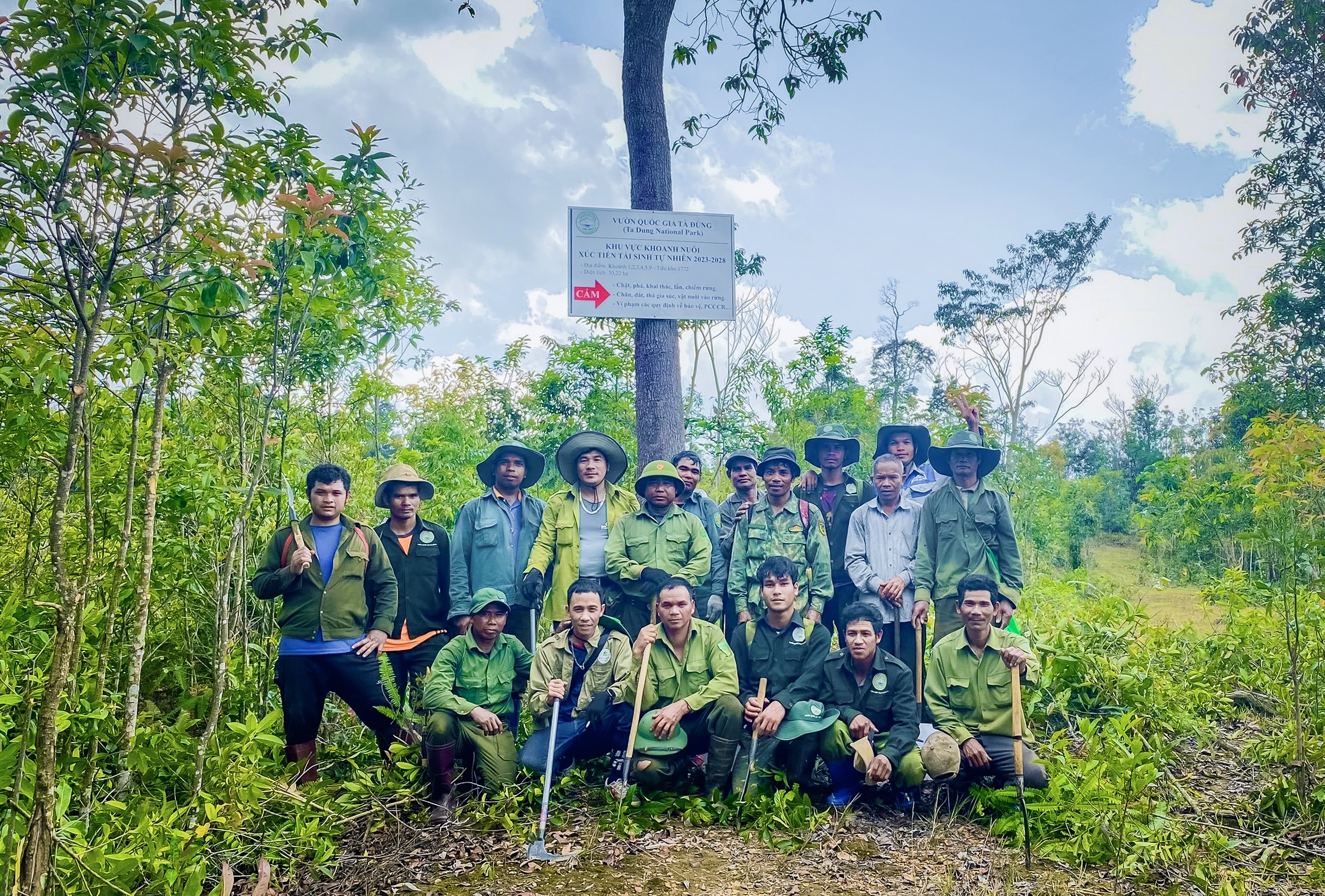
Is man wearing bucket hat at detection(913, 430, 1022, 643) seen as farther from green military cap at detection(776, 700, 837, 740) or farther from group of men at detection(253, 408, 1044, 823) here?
green military cap at detection(776, 700, 837, 740)

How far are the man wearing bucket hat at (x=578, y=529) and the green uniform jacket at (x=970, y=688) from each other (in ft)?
5.82

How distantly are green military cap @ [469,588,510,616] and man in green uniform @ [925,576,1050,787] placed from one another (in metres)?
2.22

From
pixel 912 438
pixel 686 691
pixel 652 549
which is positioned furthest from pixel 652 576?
pixel 912 438

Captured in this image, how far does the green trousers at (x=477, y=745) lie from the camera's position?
3908 millimetres

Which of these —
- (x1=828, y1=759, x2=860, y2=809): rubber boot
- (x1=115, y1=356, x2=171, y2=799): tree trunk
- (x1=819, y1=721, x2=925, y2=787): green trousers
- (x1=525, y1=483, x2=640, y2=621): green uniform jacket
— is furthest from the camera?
(x1=525, y1=483, x2=640, y2=621): green uniform jacket

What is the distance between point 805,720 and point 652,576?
1102 millimetres

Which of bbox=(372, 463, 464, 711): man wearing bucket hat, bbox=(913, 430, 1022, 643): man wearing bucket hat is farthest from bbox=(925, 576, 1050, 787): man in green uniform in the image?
bbox=(372, 463, 464, 711): man wearing bucket hat

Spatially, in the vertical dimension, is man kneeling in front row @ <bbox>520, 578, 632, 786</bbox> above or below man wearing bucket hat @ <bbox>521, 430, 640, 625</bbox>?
below

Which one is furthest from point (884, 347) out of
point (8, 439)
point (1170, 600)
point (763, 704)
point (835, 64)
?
point (8, 439)

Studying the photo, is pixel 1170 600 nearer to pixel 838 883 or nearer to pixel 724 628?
pixel 724 628

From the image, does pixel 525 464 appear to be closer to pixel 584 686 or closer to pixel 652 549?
pixel 652 549

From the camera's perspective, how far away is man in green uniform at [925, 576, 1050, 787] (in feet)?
12.8

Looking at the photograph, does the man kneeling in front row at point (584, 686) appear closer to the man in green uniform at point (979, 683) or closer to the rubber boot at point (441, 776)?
the rubber boot at point (441, 776)

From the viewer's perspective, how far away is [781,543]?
467 cm
